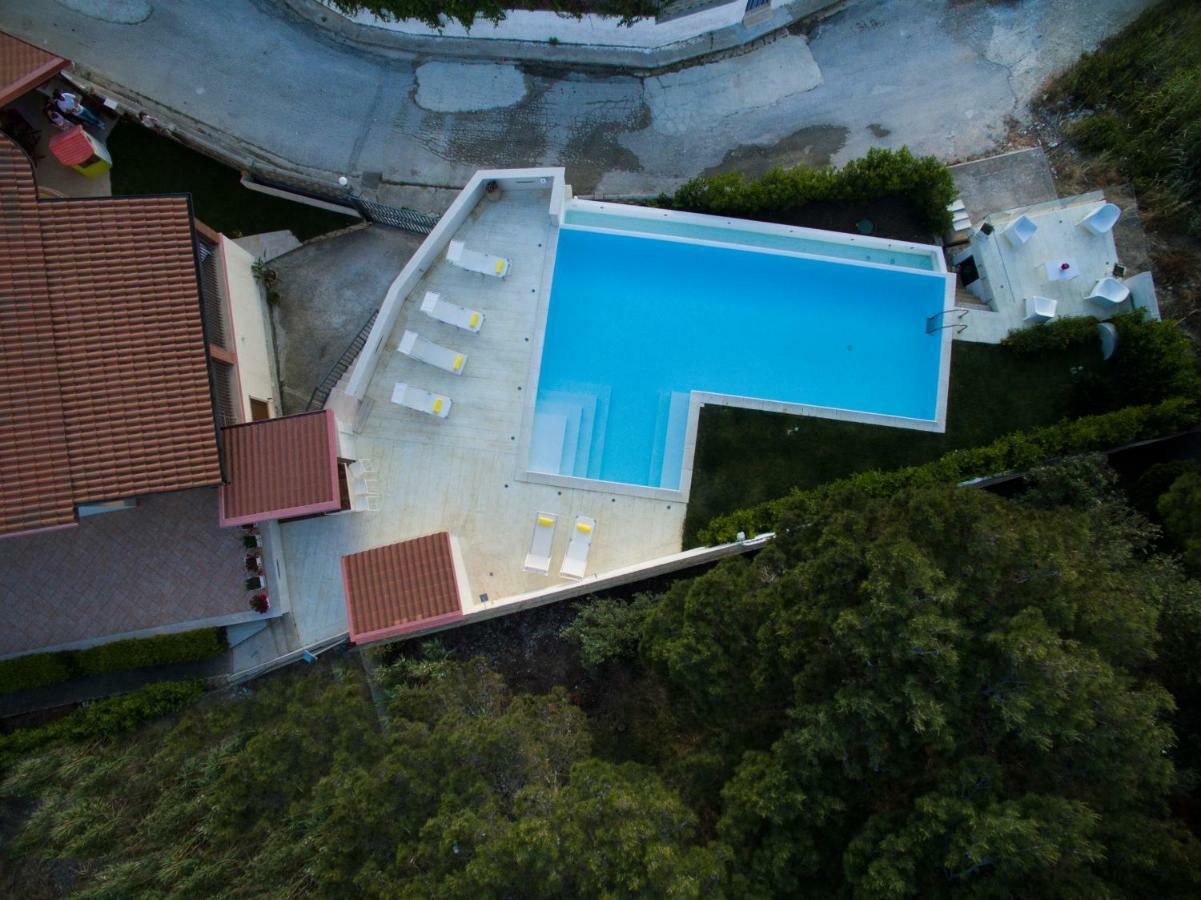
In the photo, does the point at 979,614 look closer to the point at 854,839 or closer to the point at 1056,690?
the point at 1056,690

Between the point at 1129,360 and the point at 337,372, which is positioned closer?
the point at 1129,360

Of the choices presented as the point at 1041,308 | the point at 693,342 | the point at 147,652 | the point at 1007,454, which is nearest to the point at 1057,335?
the point at 1041,308

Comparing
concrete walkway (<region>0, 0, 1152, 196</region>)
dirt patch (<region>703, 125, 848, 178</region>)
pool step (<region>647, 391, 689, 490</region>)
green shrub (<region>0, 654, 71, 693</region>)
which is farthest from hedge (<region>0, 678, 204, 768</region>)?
dirt patch (<region>703, 125, 848, 178</region>)

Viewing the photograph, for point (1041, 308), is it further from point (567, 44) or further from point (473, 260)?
point (567, 44)

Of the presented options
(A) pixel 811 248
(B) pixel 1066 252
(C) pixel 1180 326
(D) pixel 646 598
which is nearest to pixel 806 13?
(A) pixel 811 248

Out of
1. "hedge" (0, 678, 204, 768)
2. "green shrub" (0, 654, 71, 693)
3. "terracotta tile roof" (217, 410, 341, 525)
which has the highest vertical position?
"terracotta tile roof" (217, 410, 341, 525)

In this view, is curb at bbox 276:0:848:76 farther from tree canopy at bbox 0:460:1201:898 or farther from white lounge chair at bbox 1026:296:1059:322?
tree canopy at bbox 0:460:1201:898
